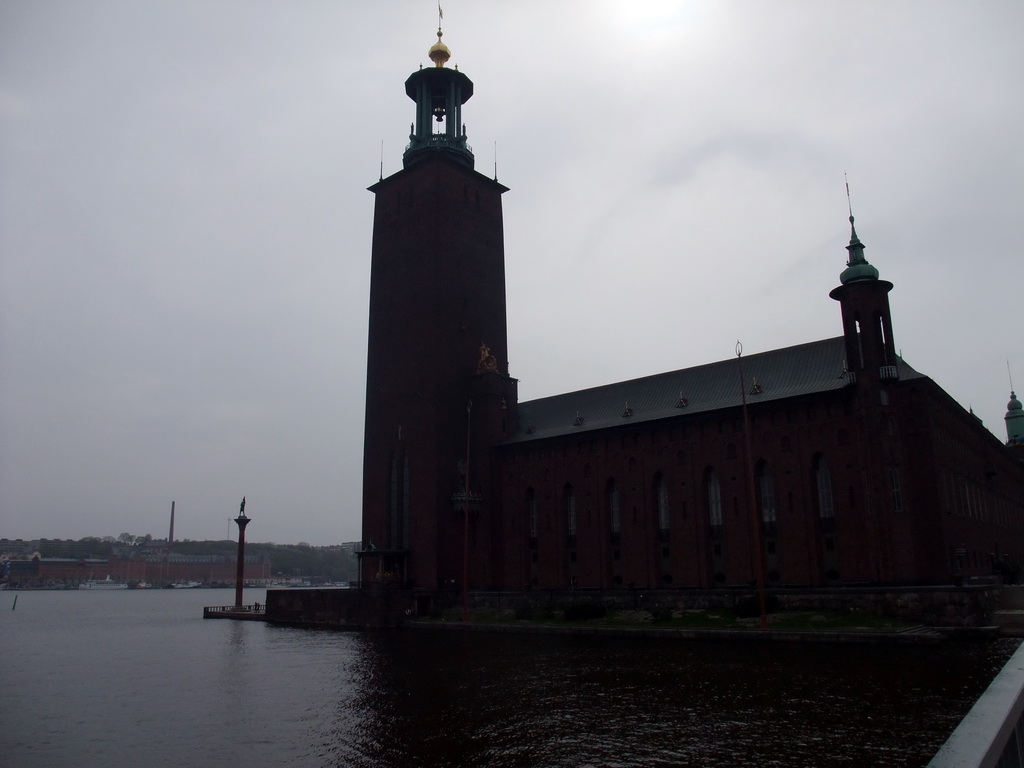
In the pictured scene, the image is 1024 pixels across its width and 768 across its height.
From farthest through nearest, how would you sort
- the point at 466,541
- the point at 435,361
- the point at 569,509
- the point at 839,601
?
the point at 435,361 < the point at 569,509 < the point at 466,541 < the point at 839,601

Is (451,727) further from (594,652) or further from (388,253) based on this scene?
(388,253)

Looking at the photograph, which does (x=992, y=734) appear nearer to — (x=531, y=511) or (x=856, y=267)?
(x=856, y=267)

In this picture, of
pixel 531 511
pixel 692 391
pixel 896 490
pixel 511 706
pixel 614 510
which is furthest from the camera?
pixel 531 511

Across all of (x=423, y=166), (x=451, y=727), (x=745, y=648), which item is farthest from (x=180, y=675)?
(x=423, y=166)

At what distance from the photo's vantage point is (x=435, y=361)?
5812cm

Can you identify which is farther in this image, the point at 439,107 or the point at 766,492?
the point at 439,107

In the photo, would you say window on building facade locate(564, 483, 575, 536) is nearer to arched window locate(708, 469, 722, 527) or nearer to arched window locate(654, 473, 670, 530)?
arched window locate(654, 473, 670, 530)

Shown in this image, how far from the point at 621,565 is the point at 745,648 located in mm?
19360

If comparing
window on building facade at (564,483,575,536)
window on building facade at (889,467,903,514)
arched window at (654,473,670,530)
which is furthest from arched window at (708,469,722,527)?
window on building facade at (564,483,575,536)

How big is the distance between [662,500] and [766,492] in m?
6.83

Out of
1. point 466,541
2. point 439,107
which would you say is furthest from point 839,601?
point 439,107

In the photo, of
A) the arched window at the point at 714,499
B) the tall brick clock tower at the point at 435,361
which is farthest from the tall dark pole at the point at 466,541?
the arched window at the point at 714,499

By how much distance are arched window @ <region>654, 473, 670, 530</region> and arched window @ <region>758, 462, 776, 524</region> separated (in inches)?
238

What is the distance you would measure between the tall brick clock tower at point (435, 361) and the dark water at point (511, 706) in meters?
19.3
